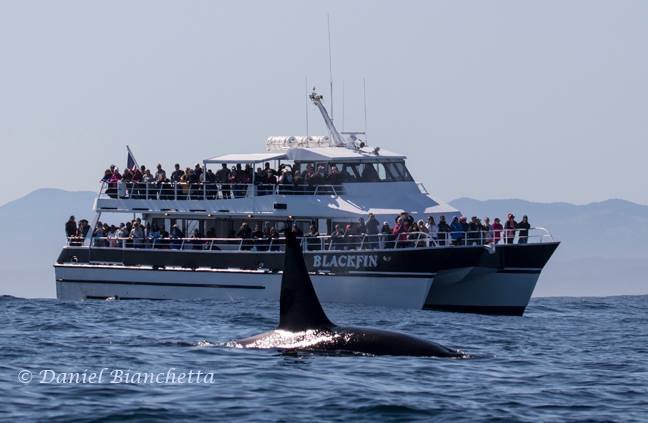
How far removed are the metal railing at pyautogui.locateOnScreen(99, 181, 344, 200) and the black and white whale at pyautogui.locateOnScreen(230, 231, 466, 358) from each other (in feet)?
73.9

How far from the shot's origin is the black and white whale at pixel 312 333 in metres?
25.3

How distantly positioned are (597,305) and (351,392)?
30.5 metres

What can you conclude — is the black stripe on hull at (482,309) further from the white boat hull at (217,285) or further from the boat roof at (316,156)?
the boat roof at (316,156)

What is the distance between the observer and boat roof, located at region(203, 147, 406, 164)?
161ft

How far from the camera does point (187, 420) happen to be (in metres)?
20.7

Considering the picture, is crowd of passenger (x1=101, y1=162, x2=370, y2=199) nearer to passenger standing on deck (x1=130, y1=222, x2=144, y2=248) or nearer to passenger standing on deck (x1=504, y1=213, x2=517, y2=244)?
passenger standing on deck (x1=130, y1=222, x2=144, y2=248)

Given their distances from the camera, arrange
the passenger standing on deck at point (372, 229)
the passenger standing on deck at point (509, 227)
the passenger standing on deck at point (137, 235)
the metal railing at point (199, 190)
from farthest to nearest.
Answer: the passenger standing on deck at point (137, 235)
the metal railing at point (199, 190)
the passenger standing on deck at point (372, 229)
the passenger standing on deck at point (509, 227)

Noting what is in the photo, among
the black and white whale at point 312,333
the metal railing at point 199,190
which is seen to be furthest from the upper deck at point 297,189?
the black and white whale at point 312,333

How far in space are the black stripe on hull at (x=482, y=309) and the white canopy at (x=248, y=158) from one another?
7.23 metres

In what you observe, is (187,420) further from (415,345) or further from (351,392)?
(415,345)

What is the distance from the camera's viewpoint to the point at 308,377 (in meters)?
23.8

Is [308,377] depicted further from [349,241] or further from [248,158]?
[248,158]

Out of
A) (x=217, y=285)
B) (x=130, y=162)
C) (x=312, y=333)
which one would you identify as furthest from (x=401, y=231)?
(x=312, y=333)

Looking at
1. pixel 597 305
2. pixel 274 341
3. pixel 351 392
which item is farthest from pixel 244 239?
pixel 351 392
